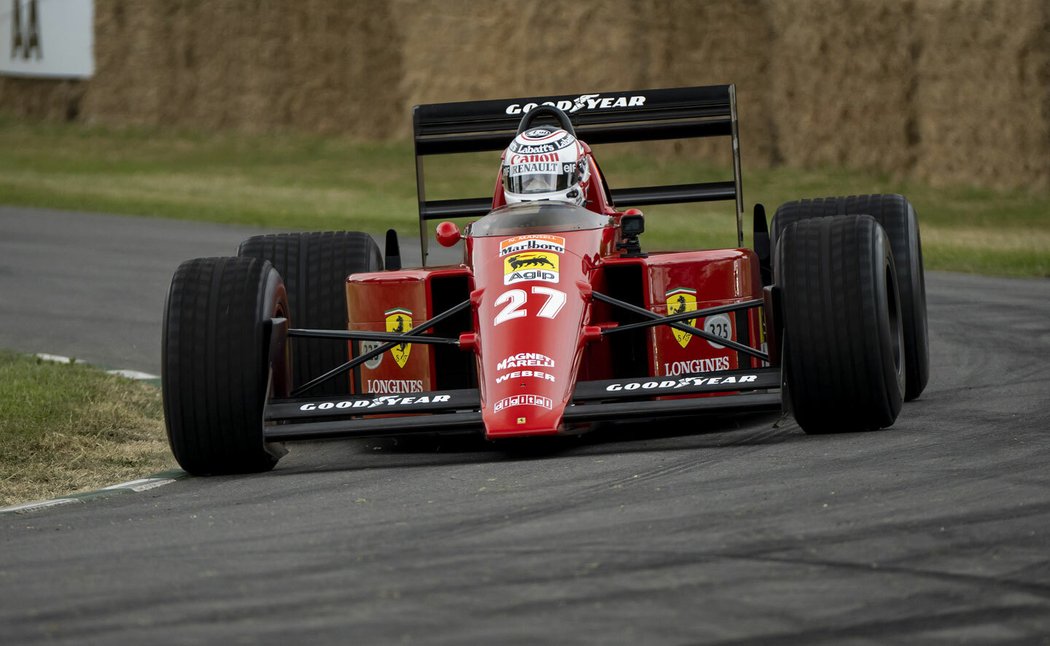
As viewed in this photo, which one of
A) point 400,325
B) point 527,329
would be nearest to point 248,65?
point 400,325

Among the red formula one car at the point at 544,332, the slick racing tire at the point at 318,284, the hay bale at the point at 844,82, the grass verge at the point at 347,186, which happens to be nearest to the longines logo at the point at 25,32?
the grass verge at the point at 347,186

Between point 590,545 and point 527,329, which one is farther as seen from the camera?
point 527,329

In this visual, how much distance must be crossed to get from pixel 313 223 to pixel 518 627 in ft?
58.6

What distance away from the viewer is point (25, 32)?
3372 centimetres

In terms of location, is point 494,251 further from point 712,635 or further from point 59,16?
point 59,16

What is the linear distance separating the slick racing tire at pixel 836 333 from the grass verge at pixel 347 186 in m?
8.91

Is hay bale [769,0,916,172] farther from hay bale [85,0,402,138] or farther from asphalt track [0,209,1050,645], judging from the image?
asphalt track [0,209,1050,645]

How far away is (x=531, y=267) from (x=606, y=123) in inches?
108

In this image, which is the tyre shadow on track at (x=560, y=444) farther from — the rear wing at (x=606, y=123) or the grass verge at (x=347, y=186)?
the grass verge at (x=347, y=186)

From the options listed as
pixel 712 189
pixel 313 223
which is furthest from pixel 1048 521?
pixel 313 223

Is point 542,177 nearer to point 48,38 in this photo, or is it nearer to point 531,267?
point 531,267

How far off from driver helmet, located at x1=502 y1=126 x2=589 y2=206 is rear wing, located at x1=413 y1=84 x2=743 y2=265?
3.99ft

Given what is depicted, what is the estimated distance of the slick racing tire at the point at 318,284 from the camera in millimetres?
10250

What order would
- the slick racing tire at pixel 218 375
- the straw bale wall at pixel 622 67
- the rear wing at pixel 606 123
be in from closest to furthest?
the slick racing tire at pixel 218 375 < the rear wing at pixel 606 123 < the straw bale wall at pixel 622 67
